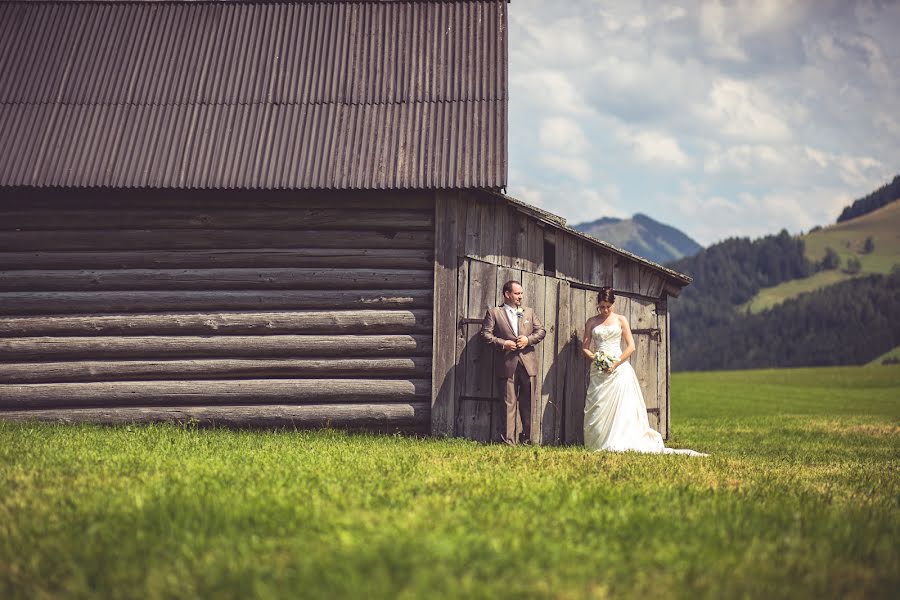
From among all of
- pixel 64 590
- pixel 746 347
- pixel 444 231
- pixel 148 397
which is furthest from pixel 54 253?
pixel 746 347

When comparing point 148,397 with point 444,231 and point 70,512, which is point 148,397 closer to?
point 444,231

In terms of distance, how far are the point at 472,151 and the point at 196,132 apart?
13.7ft

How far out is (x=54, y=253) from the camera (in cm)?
1066

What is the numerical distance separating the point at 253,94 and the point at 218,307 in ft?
11.3

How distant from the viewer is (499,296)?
10594 mm

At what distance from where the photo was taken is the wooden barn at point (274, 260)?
10.4m

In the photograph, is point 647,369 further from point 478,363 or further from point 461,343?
point 461,343

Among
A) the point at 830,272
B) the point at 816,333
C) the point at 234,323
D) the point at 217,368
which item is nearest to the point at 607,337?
the point at 234,323

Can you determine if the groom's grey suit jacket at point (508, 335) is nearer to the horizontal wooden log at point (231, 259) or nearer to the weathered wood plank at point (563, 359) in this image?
the weathered wood plank at point (563, 359)

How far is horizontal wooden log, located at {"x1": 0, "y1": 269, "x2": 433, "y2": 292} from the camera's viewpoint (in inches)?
416

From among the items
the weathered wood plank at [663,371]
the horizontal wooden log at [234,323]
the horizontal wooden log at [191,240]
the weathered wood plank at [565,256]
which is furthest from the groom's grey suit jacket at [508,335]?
the weathered wood plank at [663,371]

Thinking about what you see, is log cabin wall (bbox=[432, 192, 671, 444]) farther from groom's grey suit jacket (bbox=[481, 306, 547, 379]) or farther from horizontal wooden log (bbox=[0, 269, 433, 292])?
horizontal wooden log (bbox=[0, 269, 433, 292])

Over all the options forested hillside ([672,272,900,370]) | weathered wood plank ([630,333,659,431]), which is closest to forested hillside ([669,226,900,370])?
forested hillside ([672,272,900,370])

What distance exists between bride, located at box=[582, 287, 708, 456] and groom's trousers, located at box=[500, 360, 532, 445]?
1007mm
